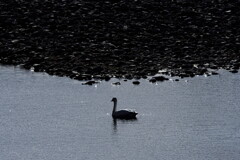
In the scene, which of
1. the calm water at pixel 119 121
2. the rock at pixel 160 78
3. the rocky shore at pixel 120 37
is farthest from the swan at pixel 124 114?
the rocky shore at pixel 120 37

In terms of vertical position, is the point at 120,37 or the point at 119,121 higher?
the point at 120,37

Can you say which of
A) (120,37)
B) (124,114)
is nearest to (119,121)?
(124,114)

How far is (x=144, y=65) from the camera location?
69312mm

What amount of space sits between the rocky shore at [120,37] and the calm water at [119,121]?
242 cm

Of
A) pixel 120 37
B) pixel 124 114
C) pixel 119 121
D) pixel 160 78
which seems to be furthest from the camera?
pixel 120 37

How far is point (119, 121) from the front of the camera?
58.5 meters

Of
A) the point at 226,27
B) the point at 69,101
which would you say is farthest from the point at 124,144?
the point at 226,27

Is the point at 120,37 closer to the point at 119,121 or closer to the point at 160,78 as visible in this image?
the point at 160,78

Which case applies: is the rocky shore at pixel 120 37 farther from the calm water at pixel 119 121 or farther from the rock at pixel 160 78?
the calm water at pixel 119 121

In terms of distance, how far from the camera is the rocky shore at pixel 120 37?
2724 inches

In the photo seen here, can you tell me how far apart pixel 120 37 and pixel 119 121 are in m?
17.3

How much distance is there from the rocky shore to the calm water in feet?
7.95

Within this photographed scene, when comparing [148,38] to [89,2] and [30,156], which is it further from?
[30,156]

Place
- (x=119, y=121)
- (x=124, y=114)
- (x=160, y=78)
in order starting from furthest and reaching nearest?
(x=160, y=78) → (x=124, y=114) → (x=119, y=121)
